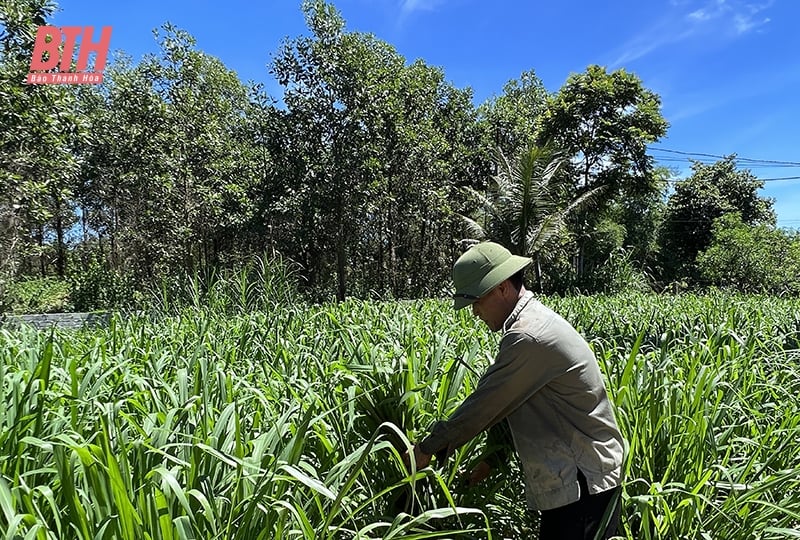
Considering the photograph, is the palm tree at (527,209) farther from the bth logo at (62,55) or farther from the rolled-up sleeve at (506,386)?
the rolled-up sleeve at (506,386)

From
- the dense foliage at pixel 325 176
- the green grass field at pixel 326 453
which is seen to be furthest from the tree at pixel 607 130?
the green grass field at pixel 326 453

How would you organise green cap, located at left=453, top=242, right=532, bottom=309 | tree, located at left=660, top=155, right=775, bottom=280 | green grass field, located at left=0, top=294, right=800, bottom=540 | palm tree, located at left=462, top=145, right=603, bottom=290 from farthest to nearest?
tree, located at left=660, top=155, right=775, bottom=280, palm tree, located at left=462, top=145, right=603, bottom=290, green cap, located at left=453, top=242, right=532, bottom=309, green grass field, located at left=0, top=294, right=800, bottom=540

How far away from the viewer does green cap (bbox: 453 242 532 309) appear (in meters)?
1.71

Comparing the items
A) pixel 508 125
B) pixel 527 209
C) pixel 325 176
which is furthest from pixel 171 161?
pixel 508 125

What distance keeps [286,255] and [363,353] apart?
52.3 feet

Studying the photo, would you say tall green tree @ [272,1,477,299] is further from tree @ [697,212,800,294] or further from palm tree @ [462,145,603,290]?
tree @ [697,212,800,294]

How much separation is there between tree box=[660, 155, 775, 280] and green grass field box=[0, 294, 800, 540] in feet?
89.9

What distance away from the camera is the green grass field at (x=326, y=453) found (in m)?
1.23

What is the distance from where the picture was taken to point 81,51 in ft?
29.5

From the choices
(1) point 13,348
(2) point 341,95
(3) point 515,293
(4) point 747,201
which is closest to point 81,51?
(2) point 341,95

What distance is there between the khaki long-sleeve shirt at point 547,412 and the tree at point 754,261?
19.3 m

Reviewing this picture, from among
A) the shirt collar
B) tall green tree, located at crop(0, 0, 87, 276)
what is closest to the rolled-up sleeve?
the shirt collar

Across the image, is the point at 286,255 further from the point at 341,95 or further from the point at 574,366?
the point at 574,366

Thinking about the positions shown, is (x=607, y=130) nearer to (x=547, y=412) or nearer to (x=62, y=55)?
(x=62, y=55)
